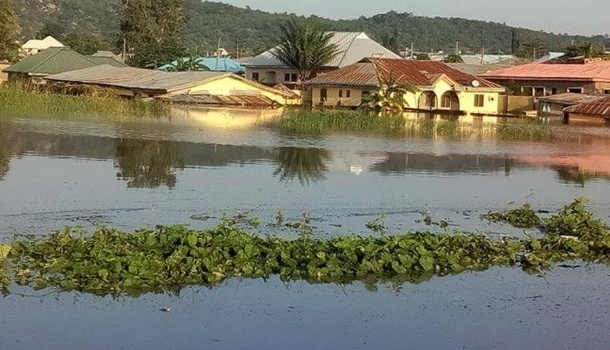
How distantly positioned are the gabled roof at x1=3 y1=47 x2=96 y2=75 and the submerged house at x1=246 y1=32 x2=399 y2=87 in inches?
384

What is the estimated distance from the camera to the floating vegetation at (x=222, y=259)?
898cm

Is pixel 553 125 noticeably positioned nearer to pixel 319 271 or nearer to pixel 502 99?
pixel 502 99

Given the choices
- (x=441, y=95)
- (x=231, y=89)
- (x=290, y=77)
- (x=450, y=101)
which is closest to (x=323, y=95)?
(x=231, y=89)

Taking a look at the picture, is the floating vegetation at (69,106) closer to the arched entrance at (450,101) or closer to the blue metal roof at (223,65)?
the arched entrance at (450,101)

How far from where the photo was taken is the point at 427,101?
46.1 metres

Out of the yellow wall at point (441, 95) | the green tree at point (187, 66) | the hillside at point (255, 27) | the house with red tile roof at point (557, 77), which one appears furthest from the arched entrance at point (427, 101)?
the hillside at point (255, 27)

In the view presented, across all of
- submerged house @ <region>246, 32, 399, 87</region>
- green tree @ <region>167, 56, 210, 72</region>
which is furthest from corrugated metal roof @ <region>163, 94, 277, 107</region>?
green tree @ <region>167, 56, 210, 72</region>

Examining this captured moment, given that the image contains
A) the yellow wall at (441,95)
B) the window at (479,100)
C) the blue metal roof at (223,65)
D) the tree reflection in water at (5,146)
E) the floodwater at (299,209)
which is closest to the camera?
the floodwater at (299,209)

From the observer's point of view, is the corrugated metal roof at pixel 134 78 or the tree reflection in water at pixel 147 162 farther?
the corrugated metal roof at pixel 134 78

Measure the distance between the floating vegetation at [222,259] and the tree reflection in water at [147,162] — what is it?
5610 millimetres

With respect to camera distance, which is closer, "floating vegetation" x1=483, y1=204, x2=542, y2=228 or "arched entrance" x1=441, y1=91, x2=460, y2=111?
"floating vegetation" x1=483, y1=204, x2=542, y2=228

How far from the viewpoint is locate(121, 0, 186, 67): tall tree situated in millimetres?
64062

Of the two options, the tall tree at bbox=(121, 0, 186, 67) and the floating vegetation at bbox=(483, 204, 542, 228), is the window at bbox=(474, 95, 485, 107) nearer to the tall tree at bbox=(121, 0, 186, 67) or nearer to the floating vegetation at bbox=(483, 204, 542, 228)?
the tall tree at bbox=(121, 0, 186, 67)

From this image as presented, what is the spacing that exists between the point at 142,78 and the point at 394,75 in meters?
12.1
